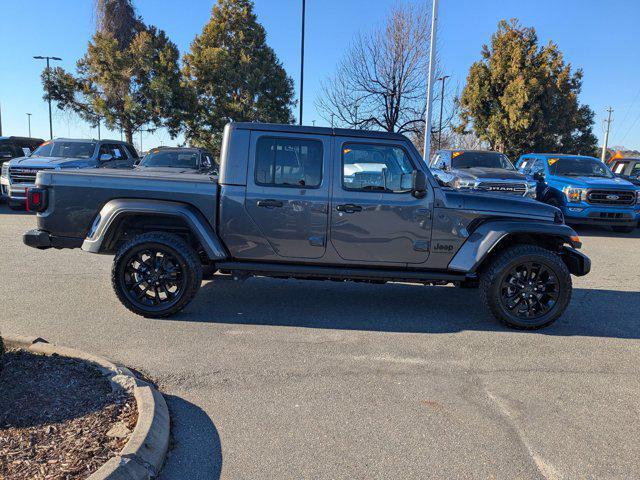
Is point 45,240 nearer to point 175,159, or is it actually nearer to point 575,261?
point 575,261

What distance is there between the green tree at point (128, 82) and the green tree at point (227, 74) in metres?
1.10

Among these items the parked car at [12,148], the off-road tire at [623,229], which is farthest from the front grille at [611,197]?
the parked car at [12,148]

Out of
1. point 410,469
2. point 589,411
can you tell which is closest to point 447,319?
point 589,411

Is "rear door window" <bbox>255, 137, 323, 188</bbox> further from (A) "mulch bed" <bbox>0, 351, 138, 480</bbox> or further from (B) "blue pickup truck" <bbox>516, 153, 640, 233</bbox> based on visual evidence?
(B) "blue pickup truck" <bbox>516, 153, 640, 233</bbox>

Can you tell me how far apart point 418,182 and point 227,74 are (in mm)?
21771

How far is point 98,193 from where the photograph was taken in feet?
16.4

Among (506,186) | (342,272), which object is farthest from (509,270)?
(506,186)

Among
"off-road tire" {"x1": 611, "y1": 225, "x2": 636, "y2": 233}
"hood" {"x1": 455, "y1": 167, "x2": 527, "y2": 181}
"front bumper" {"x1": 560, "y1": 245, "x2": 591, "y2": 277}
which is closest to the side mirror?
"front bumper" {"x1": 560, "y1": 245, "x2": 591, "y2": 277}

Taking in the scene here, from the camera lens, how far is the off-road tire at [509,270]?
496 centimetres

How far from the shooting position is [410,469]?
275cm

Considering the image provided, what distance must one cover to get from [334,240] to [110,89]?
22278 mm

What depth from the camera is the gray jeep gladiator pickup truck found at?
496cm

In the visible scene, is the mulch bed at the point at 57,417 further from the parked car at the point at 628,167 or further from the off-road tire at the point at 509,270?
the parked car at the point at 628,167

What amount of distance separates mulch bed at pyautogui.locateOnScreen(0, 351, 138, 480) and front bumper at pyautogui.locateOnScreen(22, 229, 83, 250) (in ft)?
5.54
